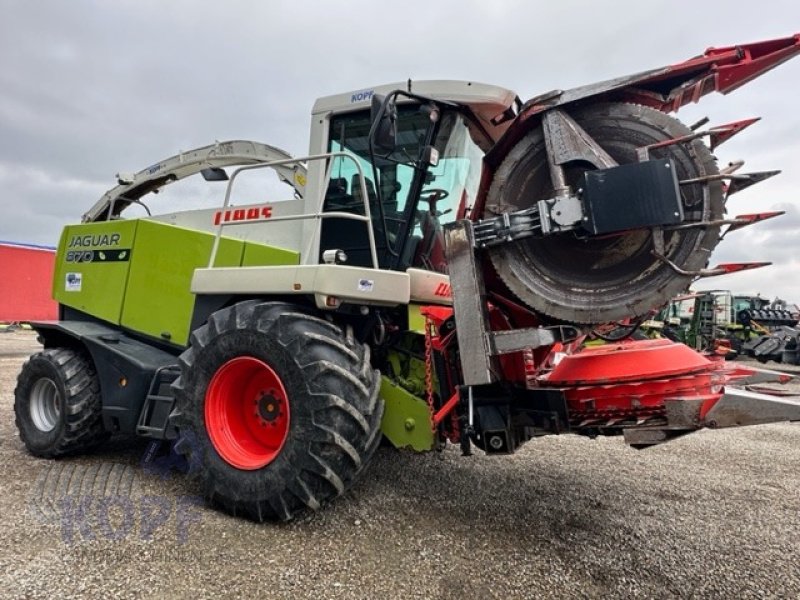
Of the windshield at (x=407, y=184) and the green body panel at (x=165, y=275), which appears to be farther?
the green body panel at (x=165, y=275)

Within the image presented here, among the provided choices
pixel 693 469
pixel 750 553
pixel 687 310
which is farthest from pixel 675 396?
pixel 687 310

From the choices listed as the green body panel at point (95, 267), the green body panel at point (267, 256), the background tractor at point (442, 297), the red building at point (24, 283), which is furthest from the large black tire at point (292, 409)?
the red building at point (24, 283)

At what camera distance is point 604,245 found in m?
2.94

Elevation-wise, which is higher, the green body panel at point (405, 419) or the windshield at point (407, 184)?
the windshield at point (407, 184)

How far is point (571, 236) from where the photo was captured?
2971 mm

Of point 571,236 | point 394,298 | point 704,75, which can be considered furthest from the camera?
point 394,298

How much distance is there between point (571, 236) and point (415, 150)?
4.70 feet

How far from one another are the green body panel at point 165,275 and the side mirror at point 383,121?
1.56m

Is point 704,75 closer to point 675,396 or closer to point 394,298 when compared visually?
point 675,396

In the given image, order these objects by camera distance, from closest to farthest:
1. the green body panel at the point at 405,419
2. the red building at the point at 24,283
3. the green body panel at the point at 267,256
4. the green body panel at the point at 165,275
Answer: the green body panel at the point at 405,419
the green body panel at the point at 267,256
the green body panel at the point at 165,275
the red building at the point at 24,283

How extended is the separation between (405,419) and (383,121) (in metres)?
1.75

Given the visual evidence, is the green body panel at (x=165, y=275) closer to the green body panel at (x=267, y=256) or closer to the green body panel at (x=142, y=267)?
the green body panel at (x=142, y=267)

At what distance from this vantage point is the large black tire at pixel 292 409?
3066 mm

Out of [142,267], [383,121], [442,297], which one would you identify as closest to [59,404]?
[142,267]
